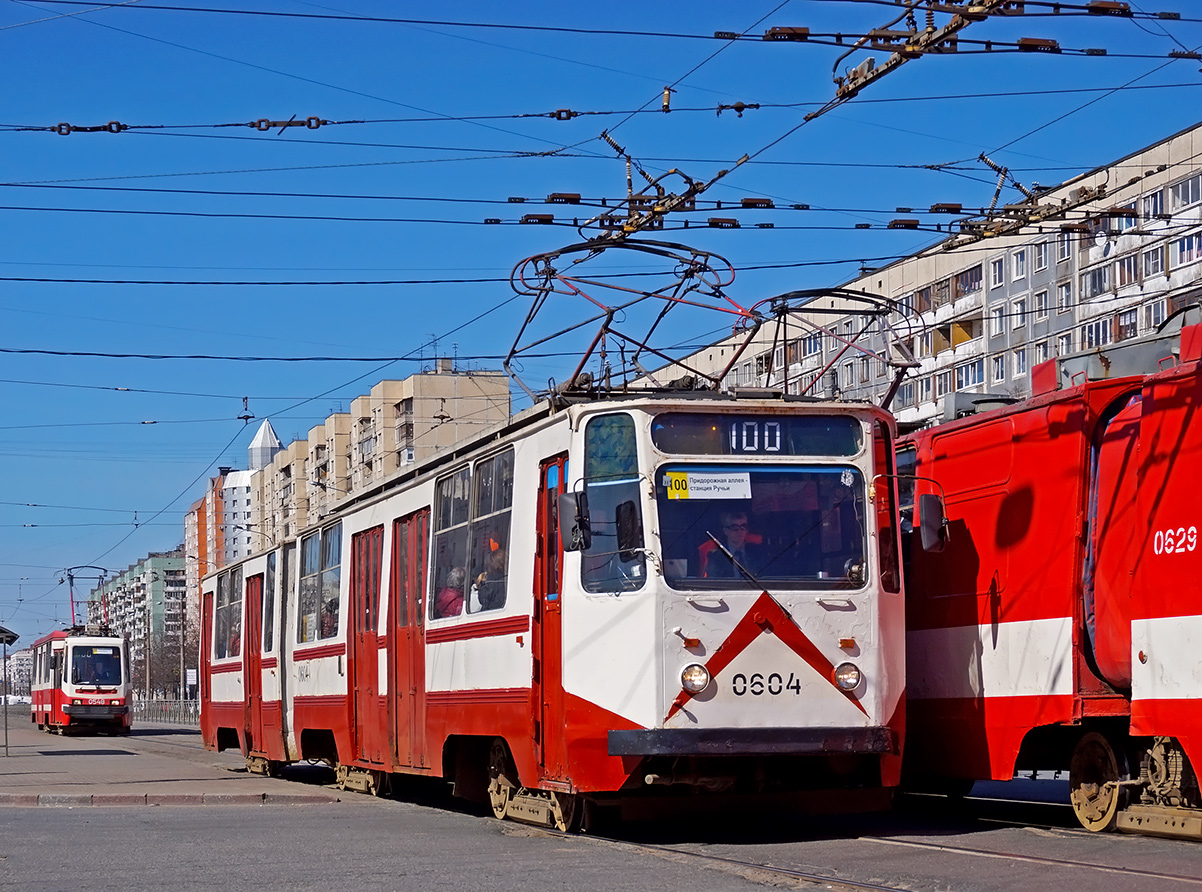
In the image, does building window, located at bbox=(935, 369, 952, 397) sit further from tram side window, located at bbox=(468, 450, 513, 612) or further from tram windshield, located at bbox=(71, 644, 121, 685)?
tram side window, located at bbox=(468, 450, 513, 612)

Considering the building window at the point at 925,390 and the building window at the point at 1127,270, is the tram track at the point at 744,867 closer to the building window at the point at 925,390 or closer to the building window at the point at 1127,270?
the building window at the point at 1127,270

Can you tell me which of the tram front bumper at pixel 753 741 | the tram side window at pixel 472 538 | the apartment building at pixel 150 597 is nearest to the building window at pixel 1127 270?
the tram side window at pixel 472 538

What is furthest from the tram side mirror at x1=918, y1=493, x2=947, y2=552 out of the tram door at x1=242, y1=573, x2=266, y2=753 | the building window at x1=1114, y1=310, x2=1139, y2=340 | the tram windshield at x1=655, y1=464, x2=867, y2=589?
the building window at x1=1114, y1=310, x2=1139, y2=340

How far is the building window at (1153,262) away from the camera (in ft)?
155

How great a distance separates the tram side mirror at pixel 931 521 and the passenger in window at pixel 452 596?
4.12 meters

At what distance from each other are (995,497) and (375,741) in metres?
7.27

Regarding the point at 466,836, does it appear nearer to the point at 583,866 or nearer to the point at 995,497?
the point at 583,866

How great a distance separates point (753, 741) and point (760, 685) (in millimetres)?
398

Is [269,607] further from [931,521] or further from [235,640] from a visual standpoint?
[931,521]

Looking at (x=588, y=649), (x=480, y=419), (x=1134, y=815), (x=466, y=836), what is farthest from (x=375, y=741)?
(x=480, y=419)

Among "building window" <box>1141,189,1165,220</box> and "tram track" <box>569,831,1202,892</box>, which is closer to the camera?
"tram track" <box>569,831,1202,892</box>

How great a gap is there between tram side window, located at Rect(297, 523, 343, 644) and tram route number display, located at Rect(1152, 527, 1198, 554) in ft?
33.0

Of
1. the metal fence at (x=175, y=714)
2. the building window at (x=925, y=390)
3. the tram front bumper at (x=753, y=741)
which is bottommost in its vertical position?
the metal fence at (x=175, y=714)

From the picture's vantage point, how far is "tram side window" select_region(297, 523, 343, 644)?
18.8 meters
